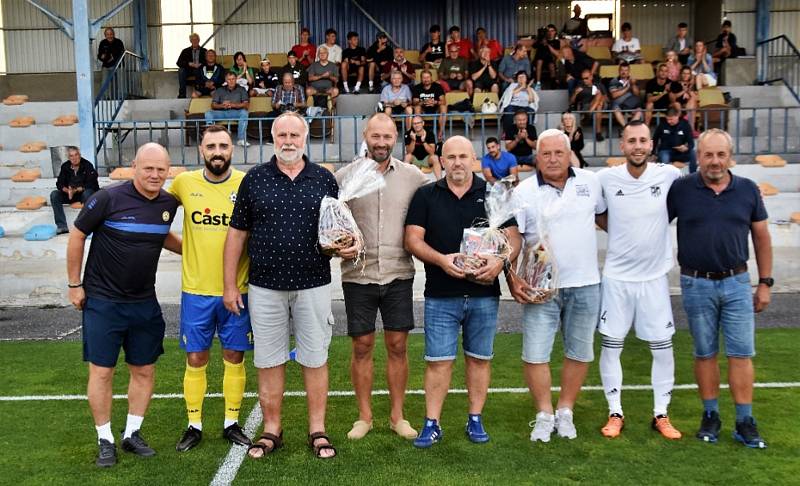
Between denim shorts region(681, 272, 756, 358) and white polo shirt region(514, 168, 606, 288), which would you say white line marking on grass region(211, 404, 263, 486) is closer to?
white polo shirt region(514, 168, 606, 288)

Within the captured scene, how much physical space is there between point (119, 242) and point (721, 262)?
357 centimetres

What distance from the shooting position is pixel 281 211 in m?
4.88

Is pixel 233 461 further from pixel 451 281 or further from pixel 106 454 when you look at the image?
pixel 451 281

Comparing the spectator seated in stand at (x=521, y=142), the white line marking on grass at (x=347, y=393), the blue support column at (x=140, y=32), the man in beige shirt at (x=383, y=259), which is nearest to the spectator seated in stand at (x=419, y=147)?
the spectator seated in stand at (x=521, y=142)

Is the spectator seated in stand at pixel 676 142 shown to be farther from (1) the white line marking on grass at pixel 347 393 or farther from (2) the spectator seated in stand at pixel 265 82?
(2) the spectator seated in stand at pixel 265 82

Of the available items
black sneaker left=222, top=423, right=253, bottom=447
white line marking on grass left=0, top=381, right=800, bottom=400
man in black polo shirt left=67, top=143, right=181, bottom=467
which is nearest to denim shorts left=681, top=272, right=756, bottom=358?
white line marking on grass left=0, top=381, right=800, bottom=400

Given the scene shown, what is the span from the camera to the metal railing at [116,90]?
1405 cm

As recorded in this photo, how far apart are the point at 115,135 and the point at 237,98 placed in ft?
→ 7.30

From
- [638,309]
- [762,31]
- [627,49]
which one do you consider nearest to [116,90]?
[627,49]

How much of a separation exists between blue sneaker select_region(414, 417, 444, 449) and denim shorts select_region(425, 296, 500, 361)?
1.34 ft

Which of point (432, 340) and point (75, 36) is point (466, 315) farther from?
point (75, 36)

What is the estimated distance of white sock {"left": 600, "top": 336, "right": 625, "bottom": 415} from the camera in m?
5.38

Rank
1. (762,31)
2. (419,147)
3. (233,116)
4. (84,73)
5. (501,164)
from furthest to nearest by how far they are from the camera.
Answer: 1. (762,31)
2. (233,116)
3. (84,73)
4. (419,147)
5. (501,164)

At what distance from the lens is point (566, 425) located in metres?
5.31
